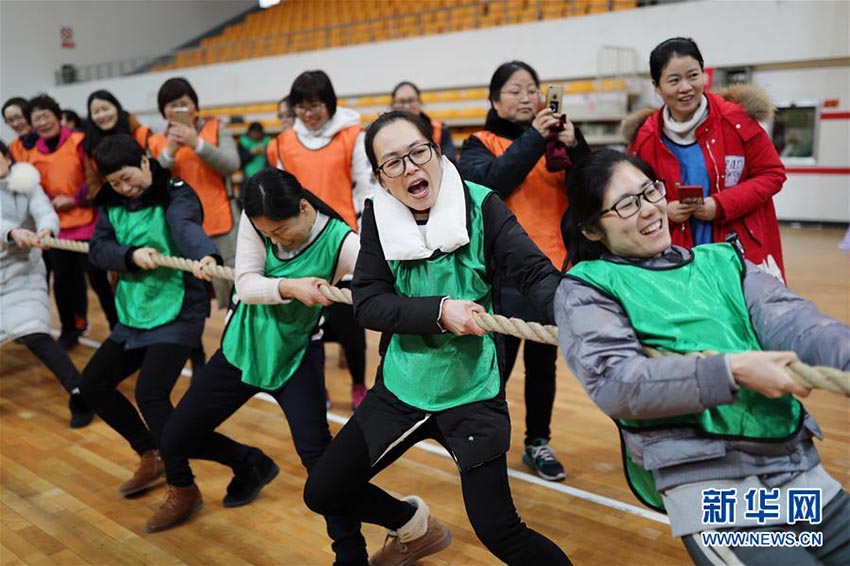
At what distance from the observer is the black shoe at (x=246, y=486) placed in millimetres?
2756

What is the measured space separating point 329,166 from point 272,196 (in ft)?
4.37

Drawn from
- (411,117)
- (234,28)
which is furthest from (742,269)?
(234,28)

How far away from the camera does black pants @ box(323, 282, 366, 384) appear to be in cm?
354

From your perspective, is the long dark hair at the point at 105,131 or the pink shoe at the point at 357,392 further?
the long dark hair at the point at 105,131

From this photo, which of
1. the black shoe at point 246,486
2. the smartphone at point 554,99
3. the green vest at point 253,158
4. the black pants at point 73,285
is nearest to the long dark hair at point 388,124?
the smartphone at point 554,99

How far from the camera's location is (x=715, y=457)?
1328 millimetres

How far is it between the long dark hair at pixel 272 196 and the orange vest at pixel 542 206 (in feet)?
2.60

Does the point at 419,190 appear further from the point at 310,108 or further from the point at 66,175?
the point at 66,175

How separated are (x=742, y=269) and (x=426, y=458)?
6.36ft

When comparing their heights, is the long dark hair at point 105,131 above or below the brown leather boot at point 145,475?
above

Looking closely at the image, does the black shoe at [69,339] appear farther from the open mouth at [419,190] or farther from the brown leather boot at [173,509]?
the open mouth at [419,190]

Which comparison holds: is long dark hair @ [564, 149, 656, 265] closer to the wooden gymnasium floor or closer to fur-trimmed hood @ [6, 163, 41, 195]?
the wooden gymnasium floor

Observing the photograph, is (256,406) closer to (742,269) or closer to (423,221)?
(423,221)

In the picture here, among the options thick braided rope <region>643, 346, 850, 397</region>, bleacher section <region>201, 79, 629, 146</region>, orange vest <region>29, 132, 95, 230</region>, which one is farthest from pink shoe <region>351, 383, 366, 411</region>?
bleacher section <region>201, 79, 629, 146</region>
